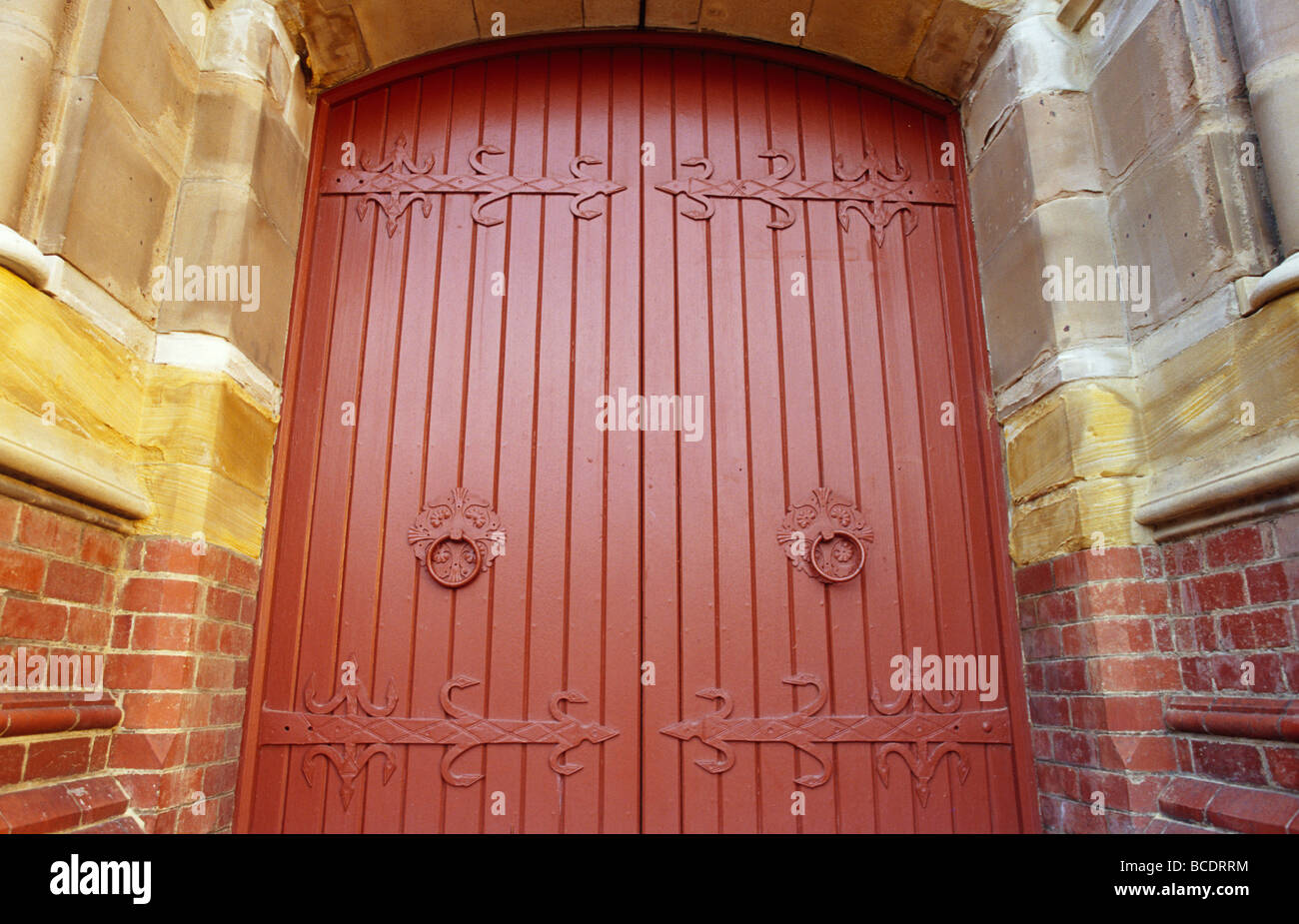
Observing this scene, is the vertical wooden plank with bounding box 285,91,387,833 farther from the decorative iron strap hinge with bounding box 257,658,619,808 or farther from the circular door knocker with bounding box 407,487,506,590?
the circular door knocker with bounding box 407,487,506,590

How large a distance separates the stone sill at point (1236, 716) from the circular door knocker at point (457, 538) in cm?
198

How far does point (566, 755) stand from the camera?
2578mm

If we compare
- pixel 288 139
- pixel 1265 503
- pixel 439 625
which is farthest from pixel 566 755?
pixel 288 139

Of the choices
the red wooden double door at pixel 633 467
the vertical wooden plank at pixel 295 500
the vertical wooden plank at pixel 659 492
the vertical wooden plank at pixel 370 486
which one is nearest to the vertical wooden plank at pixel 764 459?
the red wooden double door at pixel 633 467

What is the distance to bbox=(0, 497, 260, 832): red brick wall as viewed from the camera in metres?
1.92

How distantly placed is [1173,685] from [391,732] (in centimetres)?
224

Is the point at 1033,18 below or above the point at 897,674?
above

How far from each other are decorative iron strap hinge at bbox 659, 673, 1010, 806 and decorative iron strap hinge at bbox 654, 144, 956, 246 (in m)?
1.67

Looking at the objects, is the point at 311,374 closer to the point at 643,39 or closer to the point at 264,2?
the point at 264,2

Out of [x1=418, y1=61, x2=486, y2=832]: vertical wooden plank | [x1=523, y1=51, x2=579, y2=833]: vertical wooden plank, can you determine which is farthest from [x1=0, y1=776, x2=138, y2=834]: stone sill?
[x1=523, y1=51, x2=579, y2=833]: vertical wooden plank

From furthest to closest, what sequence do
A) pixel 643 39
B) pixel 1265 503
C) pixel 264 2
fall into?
pixel 643 39 < pixel 264 2 < pixel 1265 503

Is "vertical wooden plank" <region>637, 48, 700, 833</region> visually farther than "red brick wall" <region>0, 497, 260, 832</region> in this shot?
Yes

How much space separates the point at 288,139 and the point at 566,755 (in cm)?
229

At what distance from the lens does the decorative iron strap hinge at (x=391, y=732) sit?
8.39 feet
